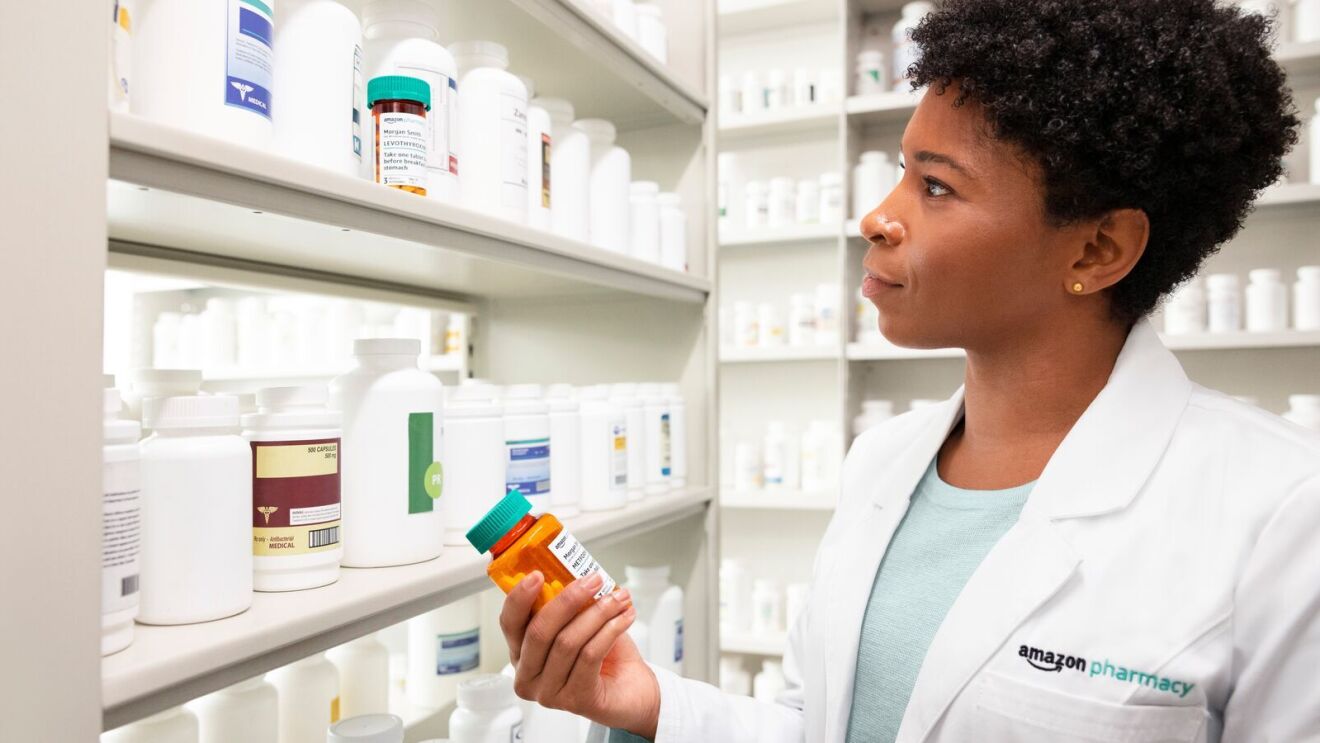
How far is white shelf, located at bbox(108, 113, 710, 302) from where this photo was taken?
0.68 meters

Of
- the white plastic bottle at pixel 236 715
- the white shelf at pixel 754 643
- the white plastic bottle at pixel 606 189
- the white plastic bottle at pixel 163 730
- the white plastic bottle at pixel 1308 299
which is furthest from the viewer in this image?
the white shelf at pixel 754 643

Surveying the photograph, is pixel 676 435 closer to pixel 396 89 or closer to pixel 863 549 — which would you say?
pixel 863 549

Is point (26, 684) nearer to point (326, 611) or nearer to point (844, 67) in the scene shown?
point (326, 611)

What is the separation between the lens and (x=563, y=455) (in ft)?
4.25

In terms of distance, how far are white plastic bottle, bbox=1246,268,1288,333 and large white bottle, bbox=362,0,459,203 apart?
234 cm

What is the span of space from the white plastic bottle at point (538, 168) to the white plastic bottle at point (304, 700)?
2.26ft

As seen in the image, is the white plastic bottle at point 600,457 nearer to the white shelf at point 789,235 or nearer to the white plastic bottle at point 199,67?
the white plastic bottle at point 199,67

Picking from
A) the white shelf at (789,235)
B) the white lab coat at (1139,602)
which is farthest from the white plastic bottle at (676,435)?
the white shelf at (789,235)

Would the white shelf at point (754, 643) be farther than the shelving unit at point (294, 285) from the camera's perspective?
Yes

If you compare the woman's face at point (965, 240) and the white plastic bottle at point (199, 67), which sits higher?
the white plastic bottle at point (199, 67)

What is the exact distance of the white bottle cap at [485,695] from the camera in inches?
46.2

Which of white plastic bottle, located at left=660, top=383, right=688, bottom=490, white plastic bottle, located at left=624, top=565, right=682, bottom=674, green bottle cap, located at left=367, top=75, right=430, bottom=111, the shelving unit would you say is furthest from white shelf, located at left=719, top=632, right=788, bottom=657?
green bottle cap, located at left=367, top=75, right=430, bottom=111

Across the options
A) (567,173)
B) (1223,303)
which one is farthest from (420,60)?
(1223,303)

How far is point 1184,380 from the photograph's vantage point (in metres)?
0.93
